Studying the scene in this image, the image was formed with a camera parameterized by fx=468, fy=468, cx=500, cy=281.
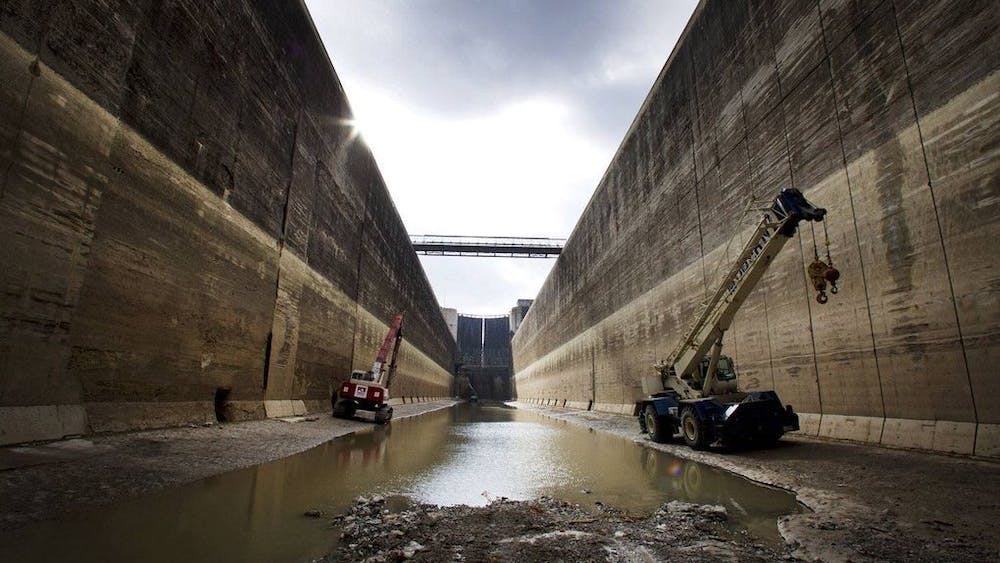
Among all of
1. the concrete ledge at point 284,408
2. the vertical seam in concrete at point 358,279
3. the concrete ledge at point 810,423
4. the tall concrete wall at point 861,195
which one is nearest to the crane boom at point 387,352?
the concrete ledge at point 284,408

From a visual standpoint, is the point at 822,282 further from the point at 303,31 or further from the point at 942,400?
the point at 303,31

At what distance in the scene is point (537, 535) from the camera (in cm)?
367

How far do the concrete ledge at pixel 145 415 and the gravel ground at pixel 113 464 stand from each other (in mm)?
213

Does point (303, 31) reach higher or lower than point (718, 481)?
higher

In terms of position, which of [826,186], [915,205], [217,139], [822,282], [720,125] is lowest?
[822,282]

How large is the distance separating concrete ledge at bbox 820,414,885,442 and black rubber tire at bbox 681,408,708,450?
245cm

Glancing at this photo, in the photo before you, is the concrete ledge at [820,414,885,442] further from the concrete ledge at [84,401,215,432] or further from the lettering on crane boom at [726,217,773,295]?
the concrete ledge at [84,401,215,432]

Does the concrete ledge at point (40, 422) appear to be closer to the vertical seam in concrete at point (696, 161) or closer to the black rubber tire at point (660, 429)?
the black rubber tire at point (660, 429)

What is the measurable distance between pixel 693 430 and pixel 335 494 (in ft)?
22.6

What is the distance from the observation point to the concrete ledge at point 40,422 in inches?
215

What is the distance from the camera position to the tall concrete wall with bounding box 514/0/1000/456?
668 cm

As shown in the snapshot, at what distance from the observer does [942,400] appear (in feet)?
22.8

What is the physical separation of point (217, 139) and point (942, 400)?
14.1 m

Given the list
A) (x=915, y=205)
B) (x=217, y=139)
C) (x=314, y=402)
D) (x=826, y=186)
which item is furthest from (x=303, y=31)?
(x=915, y=205)
